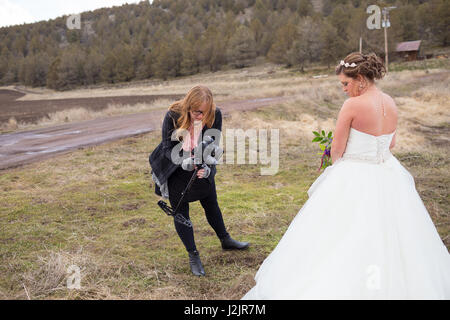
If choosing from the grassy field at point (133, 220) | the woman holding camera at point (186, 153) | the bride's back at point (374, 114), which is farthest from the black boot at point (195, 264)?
the bride's back at point (374, 114)

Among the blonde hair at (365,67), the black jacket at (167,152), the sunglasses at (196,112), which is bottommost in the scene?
the black jacket at (167,152)

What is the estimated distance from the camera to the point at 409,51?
64438 millimetres

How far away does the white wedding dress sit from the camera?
8.27 ft

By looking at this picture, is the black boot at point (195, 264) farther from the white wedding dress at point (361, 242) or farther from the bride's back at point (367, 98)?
the bride's back at point (367, 98)

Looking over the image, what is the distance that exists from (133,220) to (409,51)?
7158 cm

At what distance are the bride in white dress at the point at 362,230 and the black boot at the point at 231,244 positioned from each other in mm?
1184

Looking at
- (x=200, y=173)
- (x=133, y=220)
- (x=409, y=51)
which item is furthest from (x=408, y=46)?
(x=200, y=173)

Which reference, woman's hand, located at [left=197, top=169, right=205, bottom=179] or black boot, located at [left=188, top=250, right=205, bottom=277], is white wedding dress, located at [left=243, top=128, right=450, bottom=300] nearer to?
black boot, located at [left=188, top=250, right=205, bottom=277]

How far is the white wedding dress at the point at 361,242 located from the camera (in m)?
2.52

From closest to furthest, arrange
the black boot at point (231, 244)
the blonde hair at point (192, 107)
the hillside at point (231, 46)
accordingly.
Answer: the blonde hair at point (192, 107)
the black boot at point (231, 244)
the hillside at point (231, 46)

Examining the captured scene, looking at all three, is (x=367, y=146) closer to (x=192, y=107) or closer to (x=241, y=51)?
(x=192, y=107)

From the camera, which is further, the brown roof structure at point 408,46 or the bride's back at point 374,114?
the brown roof structure at point 408,46

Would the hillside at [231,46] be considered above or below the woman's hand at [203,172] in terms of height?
above
